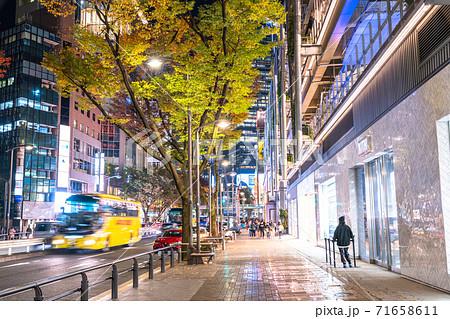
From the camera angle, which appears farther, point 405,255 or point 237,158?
point 237,158

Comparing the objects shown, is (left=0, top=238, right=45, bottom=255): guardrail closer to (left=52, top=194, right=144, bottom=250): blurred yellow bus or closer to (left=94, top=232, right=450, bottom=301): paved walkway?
(left=52, top=194, right=144, bottom=250): blurred yellow bus

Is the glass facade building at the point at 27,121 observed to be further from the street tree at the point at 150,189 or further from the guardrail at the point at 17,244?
the guardrail at the point at 17,244

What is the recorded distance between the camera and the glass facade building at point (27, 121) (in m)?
56.8

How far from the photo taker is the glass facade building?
2235 inches

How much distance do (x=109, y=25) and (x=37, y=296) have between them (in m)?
12.2

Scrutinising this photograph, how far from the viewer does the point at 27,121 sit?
58281 millimetres

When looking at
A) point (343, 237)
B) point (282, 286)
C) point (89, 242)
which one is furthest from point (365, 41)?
point (89, 242)

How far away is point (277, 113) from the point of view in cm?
4856

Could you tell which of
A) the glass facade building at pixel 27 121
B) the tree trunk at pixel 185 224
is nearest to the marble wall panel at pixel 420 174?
the tree trunk at pixel 185 224

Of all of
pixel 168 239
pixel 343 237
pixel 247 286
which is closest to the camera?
pixel 247 286

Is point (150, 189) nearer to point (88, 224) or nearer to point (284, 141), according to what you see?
point (284, 141)

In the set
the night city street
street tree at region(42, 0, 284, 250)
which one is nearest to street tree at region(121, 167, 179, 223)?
the night city street

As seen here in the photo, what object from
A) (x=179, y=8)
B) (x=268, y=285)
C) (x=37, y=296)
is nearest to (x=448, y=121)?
(x=268, y=285)
